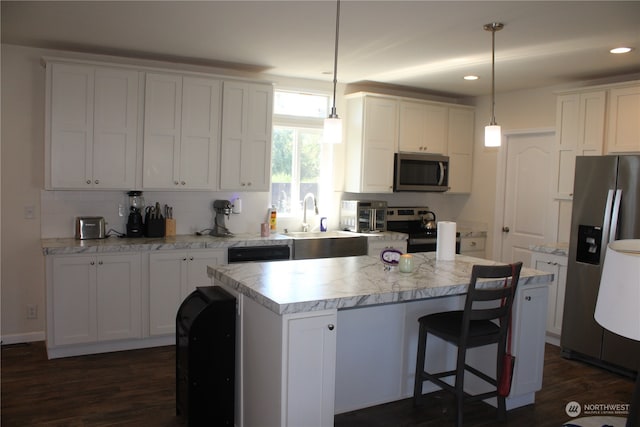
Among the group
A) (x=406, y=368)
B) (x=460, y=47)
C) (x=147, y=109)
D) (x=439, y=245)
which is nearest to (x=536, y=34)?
(x=460, y=47)

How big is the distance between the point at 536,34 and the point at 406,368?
8.25 ft

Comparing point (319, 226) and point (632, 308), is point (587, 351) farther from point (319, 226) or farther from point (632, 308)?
point (632, 308)

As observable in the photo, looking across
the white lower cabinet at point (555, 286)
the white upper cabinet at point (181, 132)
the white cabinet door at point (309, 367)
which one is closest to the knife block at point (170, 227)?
the white upper cabinet at point (181, 132)

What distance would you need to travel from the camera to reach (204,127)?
4.81 metres

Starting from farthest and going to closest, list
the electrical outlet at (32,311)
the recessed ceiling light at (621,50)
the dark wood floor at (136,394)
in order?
1. the electrical outlet at (32,311)
2. the recessed ceiling light at (621,50)
3. the dark wood floor at (136,394)

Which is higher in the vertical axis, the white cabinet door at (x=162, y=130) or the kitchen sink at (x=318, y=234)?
the white cabinet door at (x=162, y=130)

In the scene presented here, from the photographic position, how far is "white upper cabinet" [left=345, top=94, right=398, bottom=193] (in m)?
5.62

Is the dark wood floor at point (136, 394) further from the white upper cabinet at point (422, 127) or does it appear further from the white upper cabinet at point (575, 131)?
the white upper cabinet at point (422, 127)

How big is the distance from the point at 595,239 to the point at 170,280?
358cm

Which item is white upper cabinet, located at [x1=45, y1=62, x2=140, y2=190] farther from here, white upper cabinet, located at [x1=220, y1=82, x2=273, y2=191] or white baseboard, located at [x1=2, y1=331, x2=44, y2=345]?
white baseboard, located at [x1=2, y1=331, x2=44, y2=345]

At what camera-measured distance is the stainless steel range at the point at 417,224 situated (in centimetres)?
576

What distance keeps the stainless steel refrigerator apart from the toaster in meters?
4.06

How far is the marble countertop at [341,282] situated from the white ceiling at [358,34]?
164cm

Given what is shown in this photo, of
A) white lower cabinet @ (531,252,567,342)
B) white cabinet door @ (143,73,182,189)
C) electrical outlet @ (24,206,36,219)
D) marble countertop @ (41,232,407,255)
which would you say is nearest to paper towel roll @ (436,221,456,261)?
white lower cabinet @ (531,252,567,342)
